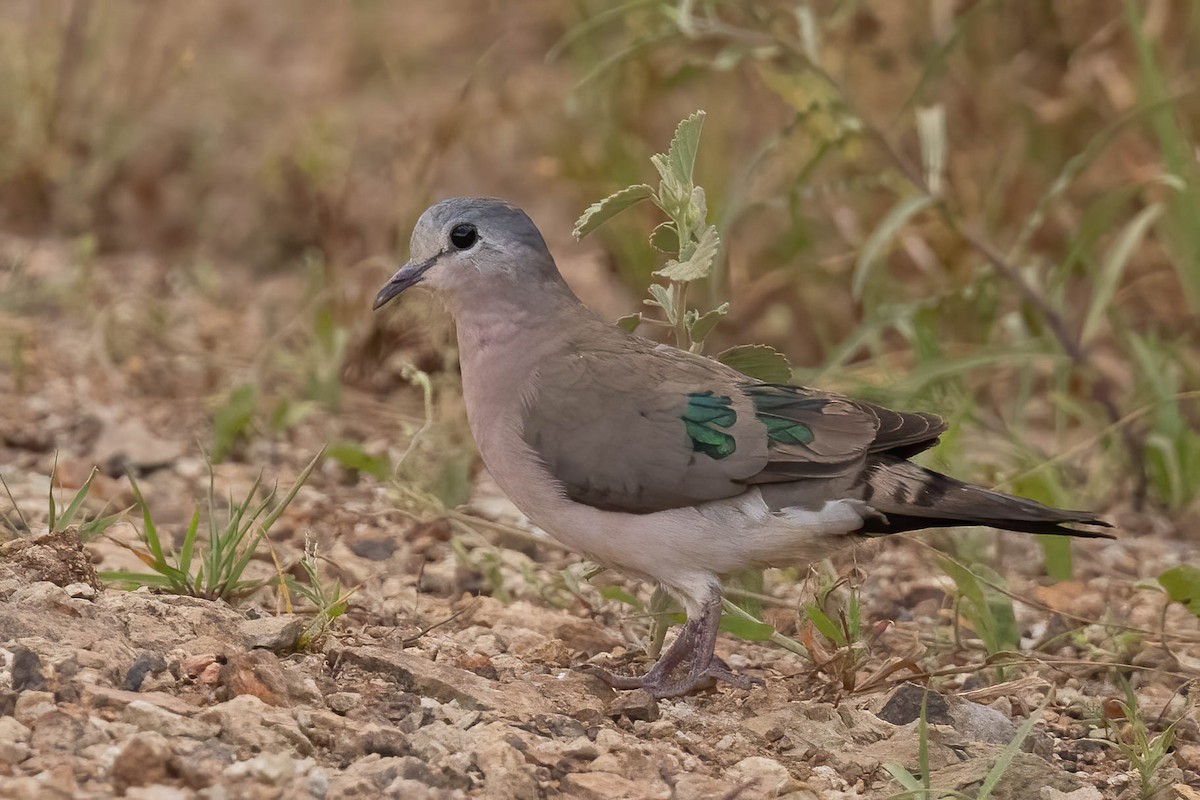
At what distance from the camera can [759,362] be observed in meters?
3.65

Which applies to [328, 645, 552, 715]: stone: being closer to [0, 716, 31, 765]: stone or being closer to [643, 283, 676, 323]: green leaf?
[0, 716, 31, 765]: stone

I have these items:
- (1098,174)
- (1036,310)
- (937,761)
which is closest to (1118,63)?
(1098,174)

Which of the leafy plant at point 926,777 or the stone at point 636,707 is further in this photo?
the stone at point 636,707

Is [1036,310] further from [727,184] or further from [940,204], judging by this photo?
[727,184]

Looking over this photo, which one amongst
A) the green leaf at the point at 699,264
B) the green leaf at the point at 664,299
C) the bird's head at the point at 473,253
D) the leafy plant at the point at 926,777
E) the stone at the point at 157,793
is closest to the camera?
the stone at the point at 157,793

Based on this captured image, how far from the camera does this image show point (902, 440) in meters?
3.27

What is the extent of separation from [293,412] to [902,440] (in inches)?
88.7

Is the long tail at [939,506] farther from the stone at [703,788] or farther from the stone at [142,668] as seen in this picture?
the stone at [142,668]

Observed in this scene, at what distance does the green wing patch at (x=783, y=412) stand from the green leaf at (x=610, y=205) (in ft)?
1.57

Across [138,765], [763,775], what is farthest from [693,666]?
[138,765]

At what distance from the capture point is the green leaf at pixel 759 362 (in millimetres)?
3615

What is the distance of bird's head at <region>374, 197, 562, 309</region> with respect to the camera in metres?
3.58

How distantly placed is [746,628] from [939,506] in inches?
19.0

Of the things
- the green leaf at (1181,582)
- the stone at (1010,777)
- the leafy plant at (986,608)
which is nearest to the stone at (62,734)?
the stone at (1010,777)
